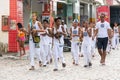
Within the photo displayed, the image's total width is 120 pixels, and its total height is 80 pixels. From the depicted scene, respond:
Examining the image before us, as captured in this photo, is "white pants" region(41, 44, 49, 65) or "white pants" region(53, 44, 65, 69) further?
"white pants" region(41, 44, 49, 65)

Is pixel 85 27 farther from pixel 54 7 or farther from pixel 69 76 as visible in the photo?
pixel 54 7

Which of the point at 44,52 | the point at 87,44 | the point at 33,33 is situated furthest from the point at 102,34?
the point at 33,33

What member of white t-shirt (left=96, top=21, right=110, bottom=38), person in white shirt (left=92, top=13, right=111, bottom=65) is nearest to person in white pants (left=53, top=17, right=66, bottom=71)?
person in white shirt (left=92, top=13, right=111, bottom=65)

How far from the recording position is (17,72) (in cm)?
1448

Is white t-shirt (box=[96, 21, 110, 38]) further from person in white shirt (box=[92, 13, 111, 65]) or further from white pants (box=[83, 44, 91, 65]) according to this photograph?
white pants (box=[83, 44, 91, 65])

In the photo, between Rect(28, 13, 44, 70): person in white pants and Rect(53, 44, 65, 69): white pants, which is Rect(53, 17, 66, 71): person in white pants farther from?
Rect(28, 13, 44, 70): person in white pants

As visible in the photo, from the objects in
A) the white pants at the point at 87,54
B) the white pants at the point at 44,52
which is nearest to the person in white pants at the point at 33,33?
the white pants at the point at 44,52

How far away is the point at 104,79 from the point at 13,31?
42.3ft

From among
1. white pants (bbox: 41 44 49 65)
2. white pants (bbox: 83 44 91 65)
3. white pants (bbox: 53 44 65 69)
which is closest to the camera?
white pants (bbox: 53 44 65 69)

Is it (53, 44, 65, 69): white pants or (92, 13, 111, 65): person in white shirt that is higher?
(92, 13, 111, 65): person in white shirt

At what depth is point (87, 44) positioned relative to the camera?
1634cm

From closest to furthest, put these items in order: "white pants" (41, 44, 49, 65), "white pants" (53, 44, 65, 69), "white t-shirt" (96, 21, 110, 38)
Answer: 1. "white pants" (53, 44, 65, 69)
2. "white pants" (41, 44, 49, 65)
3. "white t-shirt" (96, 21, 110, 38)

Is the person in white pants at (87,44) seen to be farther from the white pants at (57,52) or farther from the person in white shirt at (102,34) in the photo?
the white pants at (57,52)

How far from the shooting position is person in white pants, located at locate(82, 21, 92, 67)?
16188 mm
